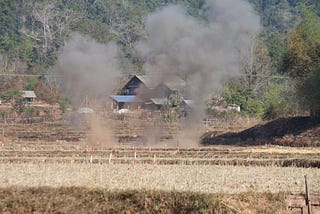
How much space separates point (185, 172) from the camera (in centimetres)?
2120

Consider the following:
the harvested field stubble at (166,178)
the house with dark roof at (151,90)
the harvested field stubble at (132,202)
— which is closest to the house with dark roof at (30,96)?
the house with dark roof at (151,90)

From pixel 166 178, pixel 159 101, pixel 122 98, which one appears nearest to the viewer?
pixel 166 178

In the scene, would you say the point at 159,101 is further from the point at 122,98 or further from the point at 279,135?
the point at 279,135

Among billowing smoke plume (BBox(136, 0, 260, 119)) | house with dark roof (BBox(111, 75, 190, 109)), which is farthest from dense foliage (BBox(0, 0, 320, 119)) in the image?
house with dark roof (BBox(111, 75, 190, 109))

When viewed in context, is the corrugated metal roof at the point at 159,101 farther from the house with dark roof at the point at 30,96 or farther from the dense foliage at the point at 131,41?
the house with dark roof at the point at 30,96

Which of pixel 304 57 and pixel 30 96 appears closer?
pixel 304 57

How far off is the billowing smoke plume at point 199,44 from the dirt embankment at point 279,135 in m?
4.12

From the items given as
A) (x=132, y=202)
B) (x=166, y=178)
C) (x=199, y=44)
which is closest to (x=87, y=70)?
(x=199, y=44)

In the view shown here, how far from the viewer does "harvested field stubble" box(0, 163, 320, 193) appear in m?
16.9

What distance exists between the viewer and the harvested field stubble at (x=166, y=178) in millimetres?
16891

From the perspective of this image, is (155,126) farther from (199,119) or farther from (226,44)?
(226,44)

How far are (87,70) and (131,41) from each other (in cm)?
4384

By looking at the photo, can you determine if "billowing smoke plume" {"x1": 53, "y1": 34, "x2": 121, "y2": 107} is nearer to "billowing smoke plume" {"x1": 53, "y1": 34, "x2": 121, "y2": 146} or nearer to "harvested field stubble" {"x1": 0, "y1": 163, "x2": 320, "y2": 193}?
"billowing smoke plume" {"x1": 53, "y1": 34, "x2": 121, "y2": 146}

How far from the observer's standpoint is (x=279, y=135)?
45.9m
